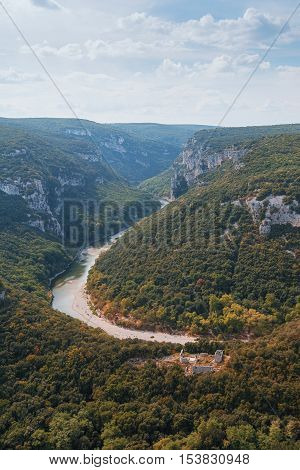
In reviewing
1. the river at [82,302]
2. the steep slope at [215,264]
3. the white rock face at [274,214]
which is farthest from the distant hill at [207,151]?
the white rock face at [274,214]

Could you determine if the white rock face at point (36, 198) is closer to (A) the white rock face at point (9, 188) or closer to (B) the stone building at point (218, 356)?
(A) the white rock face at point (9, 188)

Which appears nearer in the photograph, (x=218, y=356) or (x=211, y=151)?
(x=218, y=356)

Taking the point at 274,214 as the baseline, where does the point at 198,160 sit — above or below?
above

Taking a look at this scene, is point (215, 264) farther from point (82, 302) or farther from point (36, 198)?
point (36, 198)

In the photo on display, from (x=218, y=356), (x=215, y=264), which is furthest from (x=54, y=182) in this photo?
(x=218, y=356)

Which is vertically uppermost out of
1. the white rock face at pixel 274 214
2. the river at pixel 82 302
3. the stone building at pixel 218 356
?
the white rock face at pixel 274 214

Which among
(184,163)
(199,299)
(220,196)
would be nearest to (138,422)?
(199,299)

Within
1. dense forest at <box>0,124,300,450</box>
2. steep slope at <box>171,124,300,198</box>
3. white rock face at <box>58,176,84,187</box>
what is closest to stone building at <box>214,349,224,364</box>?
dense forest at <box>0,124,300,450</box>
